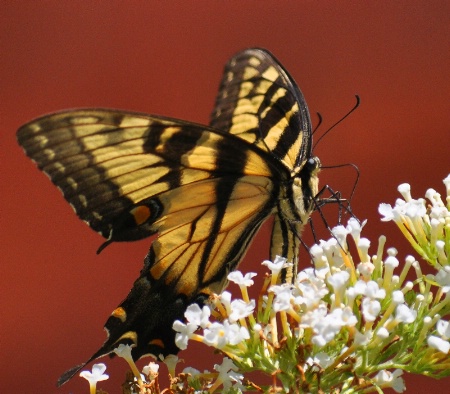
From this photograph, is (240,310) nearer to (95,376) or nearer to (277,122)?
(95,376)

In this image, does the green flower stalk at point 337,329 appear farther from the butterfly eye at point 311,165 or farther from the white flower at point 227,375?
the butterfly eye at point 311,165

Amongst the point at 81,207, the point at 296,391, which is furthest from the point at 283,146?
the point at 296,391

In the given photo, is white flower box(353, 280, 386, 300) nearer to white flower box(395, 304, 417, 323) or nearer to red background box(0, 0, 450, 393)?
white flower box(395, 304, 417, 323)

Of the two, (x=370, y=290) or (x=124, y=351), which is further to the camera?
(x=124, y=351)

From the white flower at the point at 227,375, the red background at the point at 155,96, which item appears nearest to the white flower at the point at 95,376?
the white flower at the point at 227,375

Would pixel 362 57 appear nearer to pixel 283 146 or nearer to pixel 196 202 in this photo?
pixel 283 146

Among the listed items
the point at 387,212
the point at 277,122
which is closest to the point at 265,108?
the point at 277,122

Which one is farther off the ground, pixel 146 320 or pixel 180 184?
pixel 180 184
